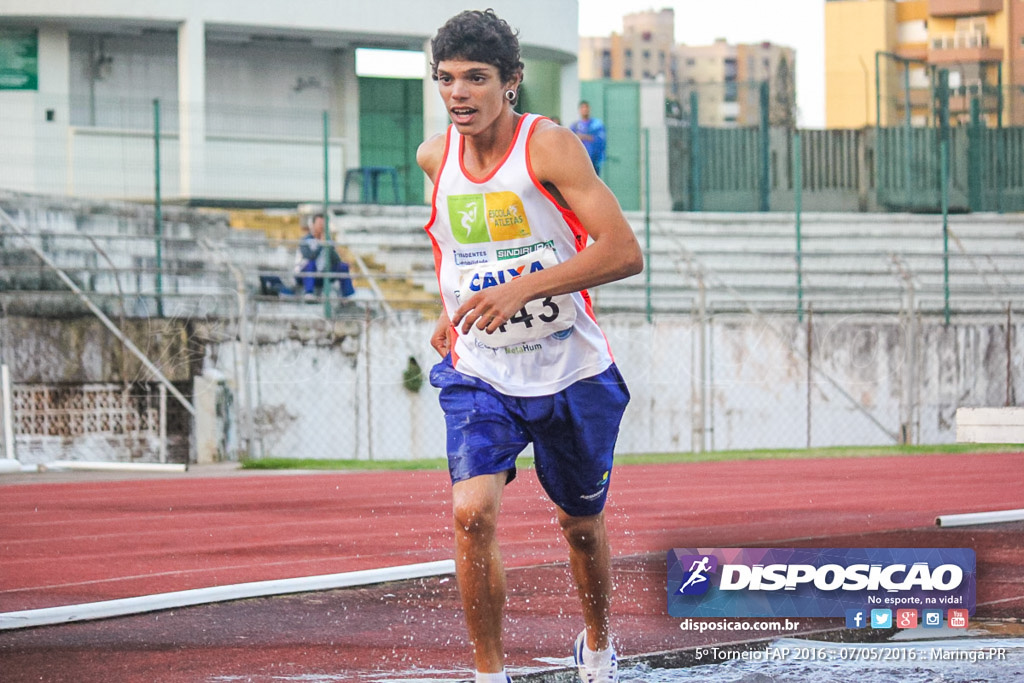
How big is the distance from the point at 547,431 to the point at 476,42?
3.68ft

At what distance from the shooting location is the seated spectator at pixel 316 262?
17.4 meters

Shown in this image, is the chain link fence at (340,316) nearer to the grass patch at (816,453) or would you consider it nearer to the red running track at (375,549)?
the grass patch at (816,453)

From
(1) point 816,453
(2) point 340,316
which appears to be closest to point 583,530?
(1) point 816,453

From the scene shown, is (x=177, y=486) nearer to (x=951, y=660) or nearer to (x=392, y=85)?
(x=951, y=660)

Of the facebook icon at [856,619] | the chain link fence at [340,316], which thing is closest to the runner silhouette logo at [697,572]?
the facebook icon at [856,619]

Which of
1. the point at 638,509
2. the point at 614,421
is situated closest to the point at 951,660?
the point at 614,421

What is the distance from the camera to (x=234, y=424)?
15.6m

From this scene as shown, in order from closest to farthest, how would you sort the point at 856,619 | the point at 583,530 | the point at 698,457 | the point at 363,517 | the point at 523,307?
the point at 523,307, the point at 583,530, the point at 856,619, the point at 363,517, the point at 698,457

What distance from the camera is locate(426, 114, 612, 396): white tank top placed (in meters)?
4.15

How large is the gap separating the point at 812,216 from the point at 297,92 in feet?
30.9

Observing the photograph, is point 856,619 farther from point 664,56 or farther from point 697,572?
point 664,56

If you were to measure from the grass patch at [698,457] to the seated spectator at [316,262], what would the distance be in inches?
128

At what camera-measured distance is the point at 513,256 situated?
4.20 m

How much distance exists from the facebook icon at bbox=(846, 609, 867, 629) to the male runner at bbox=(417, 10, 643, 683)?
0.93 m
